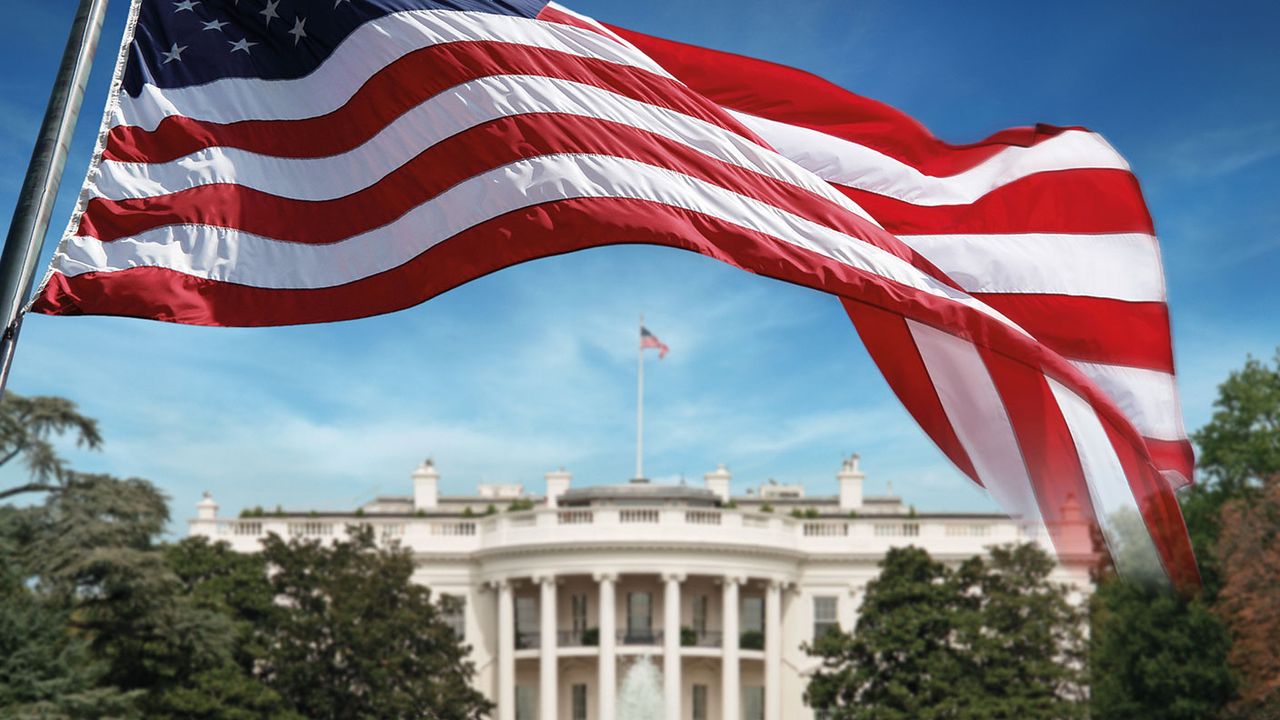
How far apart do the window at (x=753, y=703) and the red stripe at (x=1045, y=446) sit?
2146 inches

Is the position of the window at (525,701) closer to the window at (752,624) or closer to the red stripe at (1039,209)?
the window at (752,624)

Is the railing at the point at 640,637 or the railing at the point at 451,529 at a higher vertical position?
the railing at the point at 451,529

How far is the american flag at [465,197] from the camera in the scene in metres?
7.10

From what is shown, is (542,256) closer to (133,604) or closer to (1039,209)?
(1039,209)

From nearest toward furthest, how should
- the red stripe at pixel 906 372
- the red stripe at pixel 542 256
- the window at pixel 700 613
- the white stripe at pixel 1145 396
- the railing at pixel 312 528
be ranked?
the red stripe at pixel 542 256
the red stripe at pixel 906 372
the white stripe at pixel 1145 396
the railing at pixel 312 528
the window at pixel 700 613

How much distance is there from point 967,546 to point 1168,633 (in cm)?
2254

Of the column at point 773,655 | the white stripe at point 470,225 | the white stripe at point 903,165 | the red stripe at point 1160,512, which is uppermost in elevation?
the white stripe at point 903,165

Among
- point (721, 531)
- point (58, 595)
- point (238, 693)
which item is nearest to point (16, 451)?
point (58, 595)

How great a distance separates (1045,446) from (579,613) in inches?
2143

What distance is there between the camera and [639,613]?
60812 mm

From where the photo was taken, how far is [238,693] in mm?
40969

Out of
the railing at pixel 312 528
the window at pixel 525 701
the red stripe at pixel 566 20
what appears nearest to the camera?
the red stripe at pixel 566 20

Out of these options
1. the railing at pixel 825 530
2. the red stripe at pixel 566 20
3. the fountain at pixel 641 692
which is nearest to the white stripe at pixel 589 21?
the red stripe at pixel 566 20

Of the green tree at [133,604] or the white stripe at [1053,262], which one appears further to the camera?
the green tree at [133,604]
